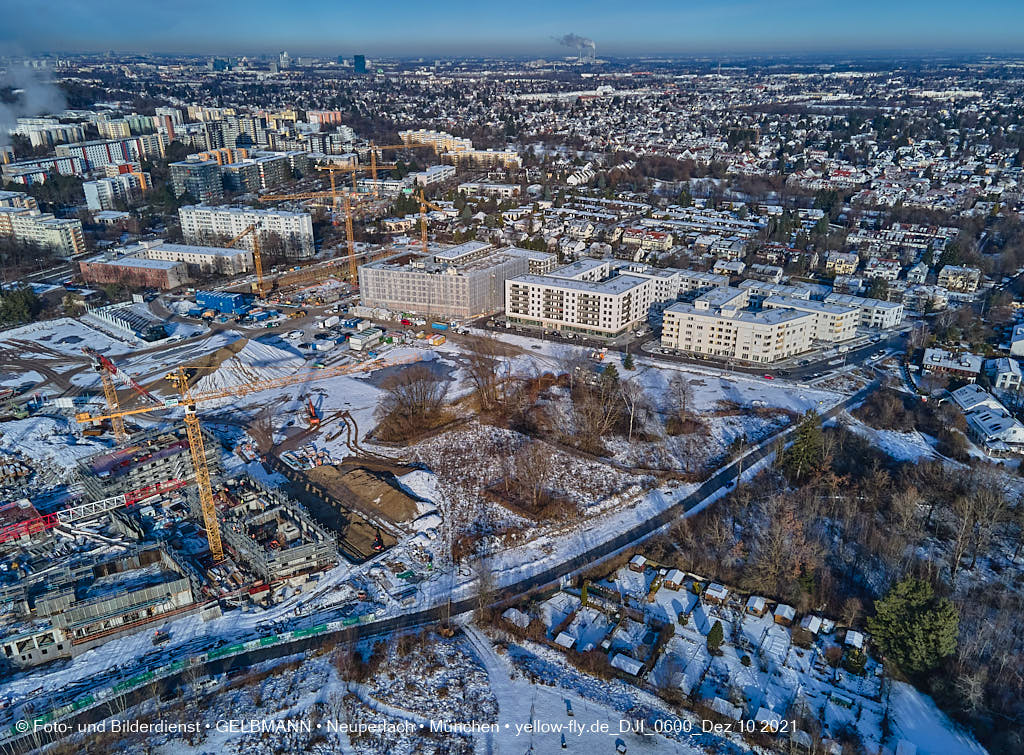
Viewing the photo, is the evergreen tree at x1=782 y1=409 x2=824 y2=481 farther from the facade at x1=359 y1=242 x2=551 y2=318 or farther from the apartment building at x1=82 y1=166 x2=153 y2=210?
the apartment building at x1=82 y1=166 x2=153 y2=210

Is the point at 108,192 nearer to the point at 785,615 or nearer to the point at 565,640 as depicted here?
the point at 565,640

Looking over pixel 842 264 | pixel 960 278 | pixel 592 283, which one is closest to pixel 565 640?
pixel 592 283

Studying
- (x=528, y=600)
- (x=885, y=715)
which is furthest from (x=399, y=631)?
(x=885, y=715)

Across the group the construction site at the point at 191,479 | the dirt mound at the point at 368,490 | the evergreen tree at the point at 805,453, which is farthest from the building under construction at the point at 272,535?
the evergreen tree at the point at 805,453

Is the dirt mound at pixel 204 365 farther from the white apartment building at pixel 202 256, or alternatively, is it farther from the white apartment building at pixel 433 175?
the white apartment building at pixel 433 175

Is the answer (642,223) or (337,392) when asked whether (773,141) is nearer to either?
(642,223)

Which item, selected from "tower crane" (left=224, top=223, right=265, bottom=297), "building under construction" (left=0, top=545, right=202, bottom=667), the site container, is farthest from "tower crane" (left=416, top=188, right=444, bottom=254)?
"building under construction" (left=0, top=545, right=202, bottom=667)
